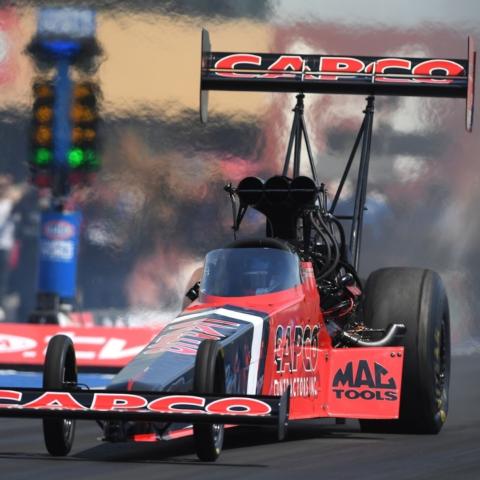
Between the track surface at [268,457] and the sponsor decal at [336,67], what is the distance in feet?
9.55

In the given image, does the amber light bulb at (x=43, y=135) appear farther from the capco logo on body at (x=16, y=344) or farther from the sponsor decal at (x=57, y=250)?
the capco logo on body at (x=16, y=344)

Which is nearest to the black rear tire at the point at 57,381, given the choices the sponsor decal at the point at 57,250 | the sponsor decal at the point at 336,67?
the sponsor decal at the point at 336,67

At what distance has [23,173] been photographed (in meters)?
24.9

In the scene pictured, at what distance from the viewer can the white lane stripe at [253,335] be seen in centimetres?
952

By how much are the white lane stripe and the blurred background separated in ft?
36.1

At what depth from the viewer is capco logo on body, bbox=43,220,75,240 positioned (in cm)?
2430

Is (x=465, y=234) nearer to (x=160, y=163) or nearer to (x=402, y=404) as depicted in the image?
(x=160, y=163)

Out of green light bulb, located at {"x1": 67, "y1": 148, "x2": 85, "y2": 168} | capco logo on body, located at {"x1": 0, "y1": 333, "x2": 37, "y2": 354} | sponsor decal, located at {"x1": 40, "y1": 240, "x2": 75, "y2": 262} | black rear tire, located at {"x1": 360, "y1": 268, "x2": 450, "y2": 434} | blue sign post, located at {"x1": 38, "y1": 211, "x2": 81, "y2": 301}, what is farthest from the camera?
sponsor decal, located at {"x1": 40, "y1": 240, "x2": 75, "y2": 262}

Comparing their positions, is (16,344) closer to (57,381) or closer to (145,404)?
(57,381)

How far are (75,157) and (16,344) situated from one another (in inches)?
288

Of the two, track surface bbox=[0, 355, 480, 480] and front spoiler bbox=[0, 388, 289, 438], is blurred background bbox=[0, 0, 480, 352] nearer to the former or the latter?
track surface bbox=[0, 355, 480, 480]

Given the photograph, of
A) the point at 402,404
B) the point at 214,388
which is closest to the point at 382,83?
the point at 402,404

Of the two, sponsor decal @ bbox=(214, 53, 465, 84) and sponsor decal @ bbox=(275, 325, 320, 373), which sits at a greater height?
sponsor decal @ bbox=(214, 53, 465, 84)

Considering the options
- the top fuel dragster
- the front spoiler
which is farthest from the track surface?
the front spoiler
